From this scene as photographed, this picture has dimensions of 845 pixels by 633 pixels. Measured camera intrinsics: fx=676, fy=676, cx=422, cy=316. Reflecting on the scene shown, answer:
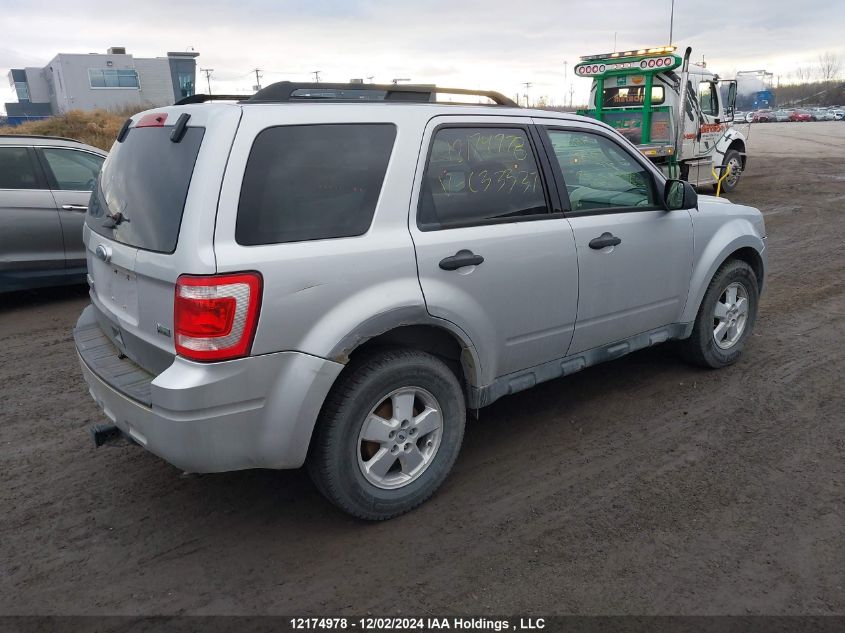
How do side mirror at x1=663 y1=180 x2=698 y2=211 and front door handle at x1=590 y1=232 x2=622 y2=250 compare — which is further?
side mirror at x1=663 y1=180 x2=698 y2=211

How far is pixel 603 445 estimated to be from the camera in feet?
13.0

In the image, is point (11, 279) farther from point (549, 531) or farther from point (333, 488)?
point (549, 531)

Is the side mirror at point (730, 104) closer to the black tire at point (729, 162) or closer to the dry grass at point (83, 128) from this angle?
the black tire at point (729, 162)

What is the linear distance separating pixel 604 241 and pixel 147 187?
7.96 feet

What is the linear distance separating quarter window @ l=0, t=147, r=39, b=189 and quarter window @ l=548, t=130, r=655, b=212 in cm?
565

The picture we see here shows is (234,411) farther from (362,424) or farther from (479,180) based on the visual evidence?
(479,180)

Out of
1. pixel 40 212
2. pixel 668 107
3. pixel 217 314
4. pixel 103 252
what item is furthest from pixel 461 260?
pixel 668 107

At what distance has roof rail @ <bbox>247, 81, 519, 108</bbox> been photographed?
3.07 m

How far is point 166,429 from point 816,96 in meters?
133

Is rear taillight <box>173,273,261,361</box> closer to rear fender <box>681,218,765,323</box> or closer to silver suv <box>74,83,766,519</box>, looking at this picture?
silver suv <box>74,83,766,519</box>

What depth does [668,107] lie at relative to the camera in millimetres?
14039

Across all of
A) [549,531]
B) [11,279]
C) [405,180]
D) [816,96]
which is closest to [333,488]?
[549,531]

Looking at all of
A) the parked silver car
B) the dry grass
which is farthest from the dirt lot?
the dry grass

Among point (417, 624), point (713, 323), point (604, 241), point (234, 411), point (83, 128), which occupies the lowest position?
point (417, 624)
